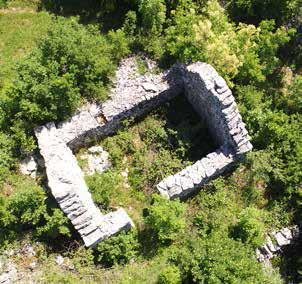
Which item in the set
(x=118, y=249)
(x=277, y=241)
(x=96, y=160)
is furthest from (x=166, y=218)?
(x=277, y=241)

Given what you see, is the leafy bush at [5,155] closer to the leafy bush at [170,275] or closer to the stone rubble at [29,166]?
the stone rubble at [29,166]

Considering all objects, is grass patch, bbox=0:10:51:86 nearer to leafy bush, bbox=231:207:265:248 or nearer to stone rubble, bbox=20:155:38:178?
stone rubble, bbox=20:155:38:178

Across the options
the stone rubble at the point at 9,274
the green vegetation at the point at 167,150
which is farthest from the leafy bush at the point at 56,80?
the stone rubble at the point at 9,274

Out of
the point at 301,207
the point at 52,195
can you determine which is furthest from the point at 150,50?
the point at 301,207

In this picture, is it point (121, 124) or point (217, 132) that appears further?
point (121, 124)

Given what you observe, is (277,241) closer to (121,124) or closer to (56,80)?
(121,124)

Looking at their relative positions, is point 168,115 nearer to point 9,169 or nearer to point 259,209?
point 259,209
